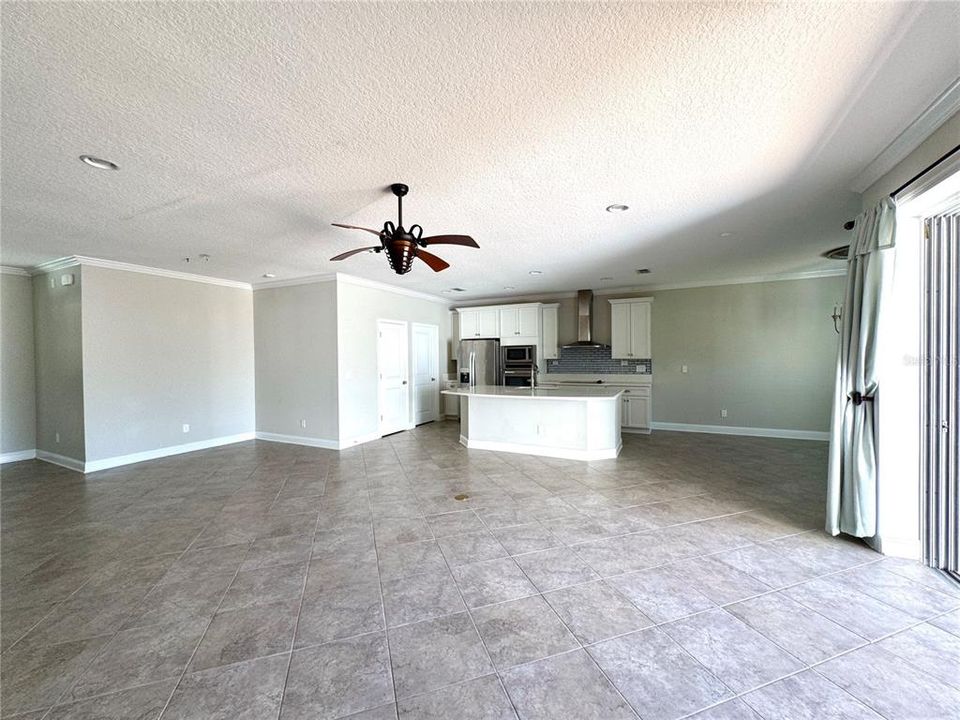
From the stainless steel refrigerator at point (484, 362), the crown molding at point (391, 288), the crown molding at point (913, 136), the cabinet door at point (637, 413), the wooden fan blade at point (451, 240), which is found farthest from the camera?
the stainless steel refrigerator at point (484, 362)

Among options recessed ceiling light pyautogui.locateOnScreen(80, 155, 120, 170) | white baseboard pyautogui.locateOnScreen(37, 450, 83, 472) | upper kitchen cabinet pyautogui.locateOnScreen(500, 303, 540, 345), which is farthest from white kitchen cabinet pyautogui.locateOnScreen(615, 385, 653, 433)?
white baseboard pyautogui.locateOnScreen(37, 450, 83, 472)

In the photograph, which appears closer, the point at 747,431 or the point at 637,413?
the point at 747,431

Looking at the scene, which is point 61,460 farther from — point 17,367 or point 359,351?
point 359,351

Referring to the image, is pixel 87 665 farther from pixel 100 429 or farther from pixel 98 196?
pixel 100 429

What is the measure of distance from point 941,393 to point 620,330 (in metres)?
4.61

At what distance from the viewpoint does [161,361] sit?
5234 mm

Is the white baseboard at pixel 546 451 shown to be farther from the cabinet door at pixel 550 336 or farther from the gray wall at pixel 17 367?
the gray wall at pixel 17 367

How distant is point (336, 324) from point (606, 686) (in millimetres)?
5125

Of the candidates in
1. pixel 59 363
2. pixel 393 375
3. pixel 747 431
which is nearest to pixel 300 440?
pixel 393 375

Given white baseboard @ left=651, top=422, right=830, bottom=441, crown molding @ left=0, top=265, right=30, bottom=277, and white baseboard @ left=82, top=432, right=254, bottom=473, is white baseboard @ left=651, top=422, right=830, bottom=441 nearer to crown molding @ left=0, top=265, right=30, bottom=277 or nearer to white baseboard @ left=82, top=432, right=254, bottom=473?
white baseboard @ left=82, top=432, right=254, bottom=473

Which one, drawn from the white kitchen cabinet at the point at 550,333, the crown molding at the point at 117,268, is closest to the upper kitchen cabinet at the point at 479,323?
the white kitchen cabinet at the point at 550,333

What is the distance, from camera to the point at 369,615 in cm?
199

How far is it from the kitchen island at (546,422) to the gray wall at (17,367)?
230 inches

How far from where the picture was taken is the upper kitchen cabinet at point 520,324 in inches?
288
